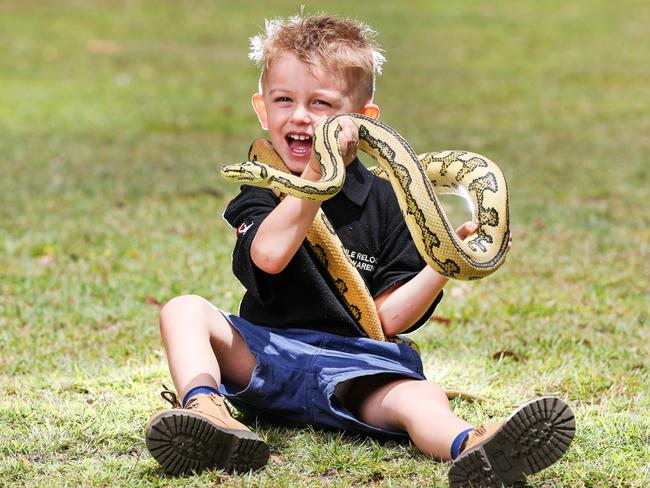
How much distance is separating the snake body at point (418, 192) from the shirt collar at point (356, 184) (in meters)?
0.22

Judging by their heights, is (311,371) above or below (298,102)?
below

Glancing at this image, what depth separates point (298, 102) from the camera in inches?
153

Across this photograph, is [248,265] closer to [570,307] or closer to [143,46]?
[570,307]

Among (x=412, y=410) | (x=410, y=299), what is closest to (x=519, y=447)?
(x=412, y=410)

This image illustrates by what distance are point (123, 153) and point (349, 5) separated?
47.3ft

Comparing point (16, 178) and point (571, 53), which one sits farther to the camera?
point (571, 53)

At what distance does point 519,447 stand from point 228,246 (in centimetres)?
407

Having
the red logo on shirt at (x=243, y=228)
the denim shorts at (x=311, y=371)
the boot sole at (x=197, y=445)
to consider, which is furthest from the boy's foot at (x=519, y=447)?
the red logo on shirt at (x=243, y=228)

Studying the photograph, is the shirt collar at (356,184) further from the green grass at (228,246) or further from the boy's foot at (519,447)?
the boy's foot at (519,447)

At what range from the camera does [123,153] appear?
10.1 m

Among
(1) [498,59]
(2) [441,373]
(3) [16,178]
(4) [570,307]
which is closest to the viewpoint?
(2) [441,373]

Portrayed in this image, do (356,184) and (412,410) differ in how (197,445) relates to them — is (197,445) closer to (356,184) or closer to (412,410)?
(412,410)

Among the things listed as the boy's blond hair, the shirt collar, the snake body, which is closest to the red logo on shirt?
the snake body

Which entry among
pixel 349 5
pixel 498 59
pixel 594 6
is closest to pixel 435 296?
pixel 498 59
